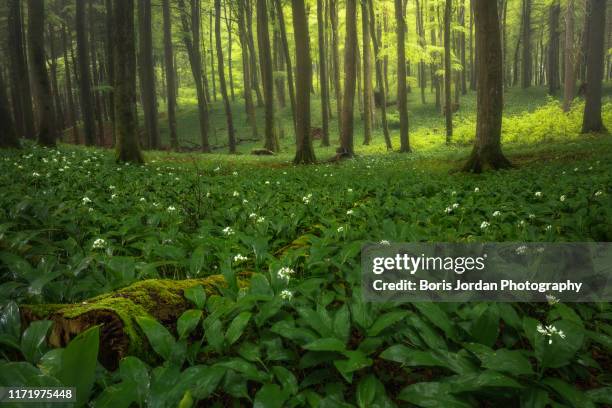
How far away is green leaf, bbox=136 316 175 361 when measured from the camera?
1729mm

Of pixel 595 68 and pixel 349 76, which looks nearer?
pixel 595 68

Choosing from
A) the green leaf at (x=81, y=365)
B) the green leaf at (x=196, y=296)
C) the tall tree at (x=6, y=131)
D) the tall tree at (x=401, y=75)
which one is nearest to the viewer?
the green leaf at (x=81, y=365)

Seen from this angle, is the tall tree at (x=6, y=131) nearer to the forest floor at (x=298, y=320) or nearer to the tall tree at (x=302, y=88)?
the forest floor at (x=298, y=320)

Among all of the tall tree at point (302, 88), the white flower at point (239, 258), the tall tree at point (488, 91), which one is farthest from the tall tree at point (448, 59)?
the white flower at point (239, 258)

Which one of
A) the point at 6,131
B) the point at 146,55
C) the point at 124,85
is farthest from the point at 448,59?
the point at 6,131

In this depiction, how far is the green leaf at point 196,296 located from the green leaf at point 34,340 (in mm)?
661

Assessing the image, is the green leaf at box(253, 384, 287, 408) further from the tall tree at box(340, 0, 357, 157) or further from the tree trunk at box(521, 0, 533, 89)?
the tree trunk at box(521, 0, 533, 89)

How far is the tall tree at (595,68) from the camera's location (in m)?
14.4

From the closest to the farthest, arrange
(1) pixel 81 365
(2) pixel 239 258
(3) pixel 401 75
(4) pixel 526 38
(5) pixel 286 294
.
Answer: (1) pixel 81 365 < (5) pixel 286 294 < (2) pixel 239 258 < (3) pixel 401 75 < (4) pixel 526 38

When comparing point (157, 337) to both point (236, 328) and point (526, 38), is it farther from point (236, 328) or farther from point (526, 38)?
point (526, 38)

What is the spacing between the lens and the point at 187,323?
1860mm

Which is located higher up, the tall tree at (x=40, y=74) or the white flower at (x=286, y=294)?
the tall tree at (x=40, y=74)

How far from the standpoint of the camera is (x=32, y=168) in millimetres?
8070
